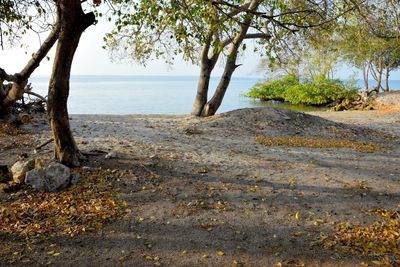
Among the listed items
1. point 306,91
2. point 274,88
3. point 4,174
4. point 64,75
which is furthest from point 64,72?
Result: point 274,88

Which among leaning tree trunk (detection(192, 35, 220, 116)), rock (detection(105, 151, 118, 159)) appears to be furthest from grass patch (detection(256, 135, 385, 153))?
rock (detection(105, 151, 118, 159))

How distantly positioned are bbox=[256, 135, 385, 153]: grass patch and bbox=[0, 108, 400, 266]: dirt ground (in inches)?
10.0

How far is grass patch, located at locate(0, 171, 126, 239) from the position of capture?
5.07 meters

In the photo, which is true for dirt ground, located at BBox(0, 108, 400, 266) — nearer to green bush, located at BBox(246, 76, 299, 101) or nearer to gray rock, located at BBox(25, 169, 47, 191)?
gray rock, located at BBox(25, 169, 47, 191)

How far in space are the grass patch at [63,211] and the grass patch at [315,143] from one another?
5819 mm

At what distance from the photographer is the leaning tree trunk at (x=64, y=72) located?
6.65 m

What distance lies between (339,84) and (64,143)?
28817 millimetres

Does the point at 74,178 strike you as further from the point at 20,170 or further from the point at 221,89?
A: the point at 221,89

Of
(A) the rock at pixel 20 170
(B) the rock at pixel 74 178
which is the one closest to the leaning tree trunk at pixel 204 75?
(B) the rock at pixel 74 178

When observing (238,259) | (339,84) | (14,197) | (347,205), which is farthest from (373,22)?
(339,84)

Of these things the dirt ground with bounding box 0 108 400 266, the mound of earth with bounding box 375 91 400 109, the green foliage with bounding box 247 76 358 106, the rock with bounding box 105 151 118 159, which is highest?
the green foliage with bounding box 247 76 358 106

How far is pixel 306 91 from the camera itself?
33.1m

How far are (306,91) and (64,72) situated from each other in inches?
1134

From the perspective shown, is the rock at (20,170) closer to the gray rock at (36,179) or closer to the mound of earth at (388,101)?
the gray rock at (36,179)
